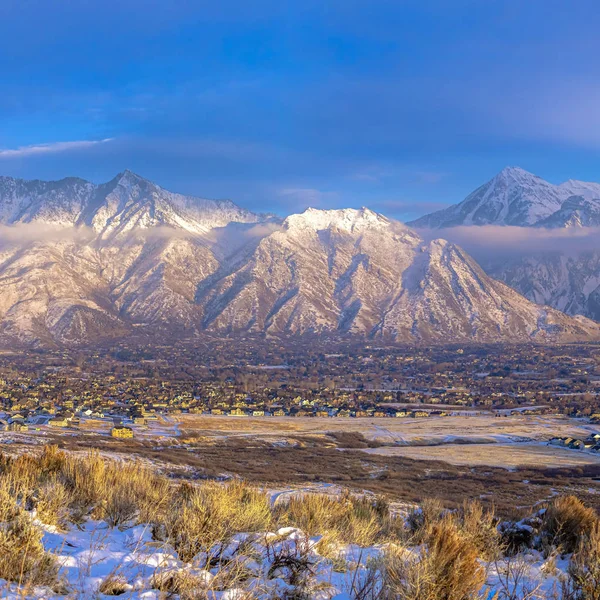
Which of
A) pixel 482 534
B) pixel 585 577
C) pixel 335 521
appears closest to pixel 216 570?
pixel 335 521

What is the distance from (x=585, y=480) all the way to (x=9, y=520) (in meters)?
37.1

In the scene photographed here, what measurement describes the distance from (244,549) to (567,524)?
5.16 metres

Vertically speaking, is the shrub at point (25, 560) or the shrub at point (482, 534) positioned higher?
the shrub at point (25, 560)

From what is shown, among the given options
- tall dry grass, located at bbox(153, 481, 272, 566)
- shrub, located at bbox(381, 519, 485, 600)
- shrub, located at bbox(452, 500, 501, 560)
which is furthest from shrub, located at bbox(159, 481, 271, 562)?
shrub, located at bbox(452, 500, 501, 560)

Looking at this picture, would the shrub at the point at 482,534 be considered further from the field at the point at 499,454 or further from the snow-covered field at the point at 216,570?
the field at the point at 499,454

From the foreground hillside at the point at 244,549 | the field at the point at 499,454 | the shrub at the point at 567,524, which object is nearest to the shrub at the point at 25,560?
the foreground hillside at the point at 244,549

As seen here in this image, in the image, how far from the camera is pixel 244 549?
5.72m

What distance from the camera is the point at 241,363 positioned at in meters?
143

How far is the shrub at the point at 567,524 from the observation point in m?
8.09

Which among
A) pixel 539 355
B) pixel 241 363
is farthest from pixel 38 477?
pixel 539 355

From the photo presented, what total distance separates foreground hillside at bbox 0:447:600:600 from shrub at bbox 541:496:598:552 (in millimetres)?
20

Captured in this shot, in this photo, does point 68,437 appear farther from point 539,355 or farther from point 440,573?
point 539,355

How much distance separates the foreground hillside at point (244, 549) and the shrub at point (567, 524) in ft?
0.06

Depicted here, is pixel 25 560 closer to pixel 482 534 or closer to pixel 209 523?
pixel 209 523
